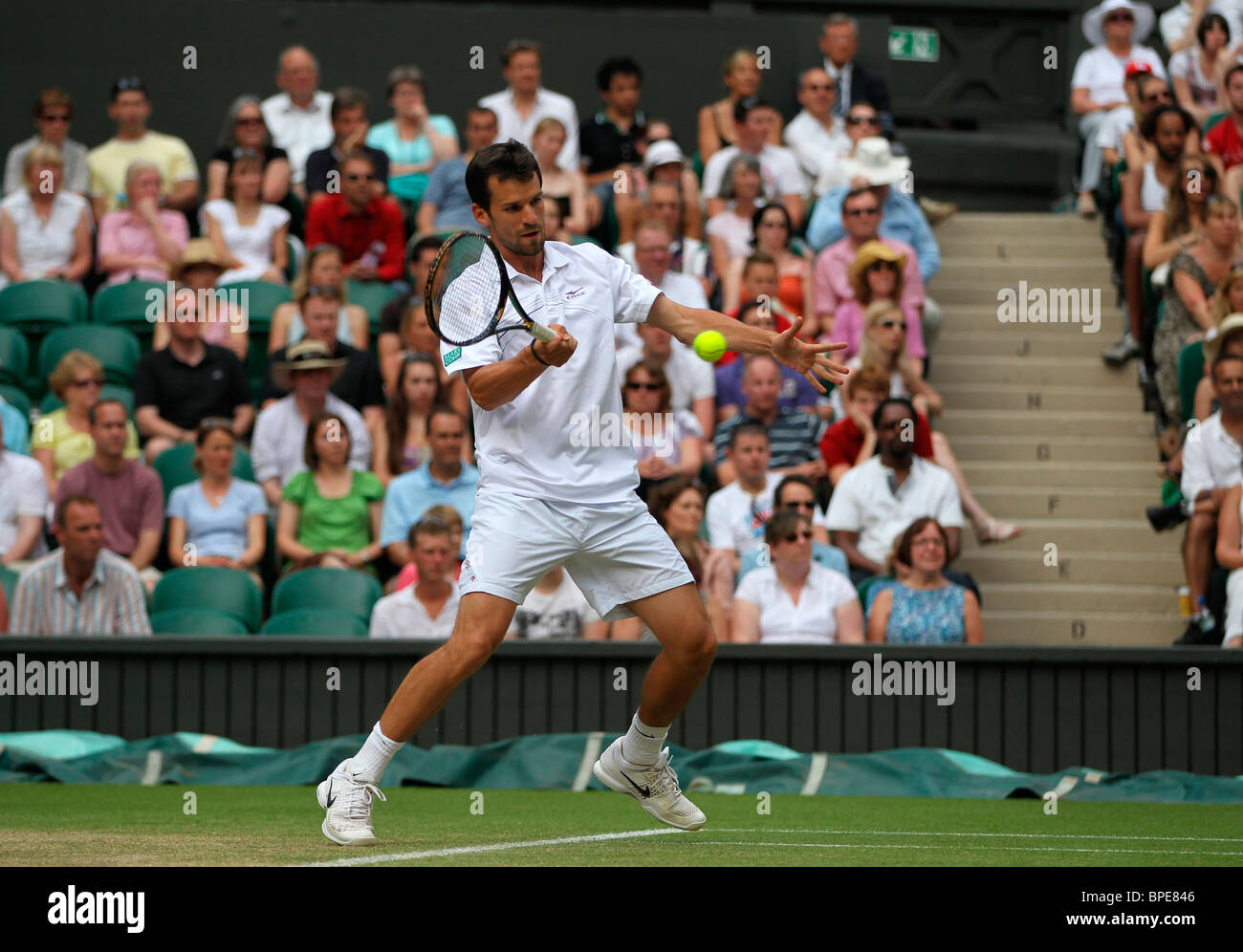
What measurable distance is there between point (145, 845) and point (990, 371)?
27.8ft

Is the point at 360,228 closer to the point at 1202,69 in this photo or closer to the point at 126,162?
the point at 126,162

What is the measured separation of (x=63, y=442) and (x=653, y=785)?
6.18 meters

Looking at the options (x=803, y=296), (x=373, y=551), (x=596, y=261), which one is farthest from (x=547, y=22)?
(x=596, y=261)

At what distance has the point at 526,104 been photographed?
1386 cm

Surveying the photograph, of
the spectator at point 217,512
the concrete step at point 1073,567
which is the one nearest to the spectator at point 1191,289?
the concrete step at point 1073,567

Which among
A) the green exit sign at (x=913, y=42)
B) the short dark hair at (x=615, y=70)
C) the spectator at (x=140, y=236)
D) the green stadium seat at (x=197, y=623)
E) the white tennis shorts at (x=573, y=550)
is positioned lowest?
the green stadium seat at (x=197, y=623)

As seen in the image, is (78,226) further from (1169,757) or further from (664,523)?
(1169,757)

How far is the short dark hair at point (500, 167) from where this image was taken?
584cm

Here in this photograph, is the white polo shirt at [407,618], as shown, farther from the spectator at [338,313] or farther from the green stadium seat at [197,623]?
the spectator at [338,313]

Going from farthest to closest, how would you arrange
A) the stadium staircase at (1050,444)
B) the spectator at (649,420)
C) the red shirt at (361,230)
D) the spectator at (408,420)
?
the red shirt at (361,230) < the stadium staircase at (1050,444) < the spectator at (408,420) < the spectator at (649,420)

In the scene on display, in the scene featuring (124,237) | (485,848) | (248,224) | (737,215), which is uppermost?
(737,215)

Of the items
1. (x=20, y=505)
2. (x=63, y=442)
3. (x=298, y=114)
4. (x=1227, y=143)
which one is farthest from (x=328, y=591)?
(x=1227, y=143)

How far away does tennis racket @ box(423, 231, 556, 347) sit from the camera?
5852 millimetres

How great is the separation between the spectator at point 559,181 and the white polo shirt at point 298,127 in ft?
6.13
